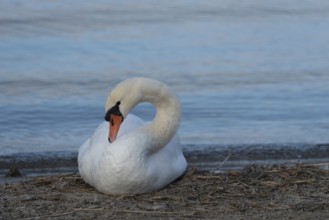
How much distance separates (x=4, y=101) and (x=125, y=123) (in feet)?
16.0

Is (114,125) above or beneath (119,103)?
beneath

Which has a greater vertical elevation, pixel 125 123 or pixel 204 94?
pixel 125 123

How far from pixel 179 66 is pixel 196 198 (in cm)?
757

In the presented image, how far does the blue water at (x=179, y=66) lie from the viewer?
38.2ft

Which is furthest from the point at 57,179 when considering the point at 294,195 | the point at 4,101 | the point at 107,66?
the point at 107,66

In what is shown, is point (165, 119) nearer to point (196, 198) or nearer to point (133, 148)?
point (133, 148)

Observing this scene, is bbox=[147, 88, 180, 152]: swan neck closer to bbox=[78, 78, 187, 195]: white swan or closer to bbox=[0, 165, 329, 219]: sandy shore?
bbox=[78, 78, 187, 195]: white swan

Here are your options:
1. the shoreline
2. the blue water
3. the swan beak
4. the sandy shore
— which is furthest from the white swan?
the blue water

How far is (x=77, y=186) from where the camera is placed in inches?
313

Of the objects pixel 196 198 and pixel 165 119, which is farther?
pixel 165 119

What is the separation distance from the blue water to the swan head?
3146 millimetres

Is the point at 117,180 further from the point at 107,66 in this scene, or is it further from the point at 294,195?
the point at 107,66

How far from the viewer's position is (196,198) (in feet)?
24.1

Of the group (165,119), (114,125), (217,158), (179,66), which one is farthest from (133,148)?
(179,66)
